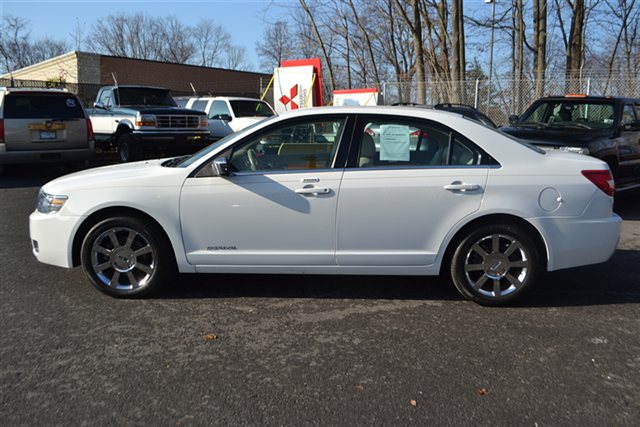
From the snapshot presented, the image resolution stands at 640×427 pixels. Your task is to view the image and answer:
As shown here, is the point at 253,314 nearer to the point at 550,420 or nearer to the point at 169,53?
the point at 550,420

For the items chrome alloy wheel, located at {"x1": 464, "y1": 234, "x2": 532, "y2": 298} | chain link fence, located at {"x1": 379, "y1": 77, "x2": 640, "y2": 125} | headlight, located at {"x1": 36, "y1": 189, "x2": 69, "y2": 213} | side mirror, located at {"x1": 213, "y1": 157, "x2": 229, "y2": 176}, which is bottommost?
chrome alloy wheel, located at {"x1": 464, "y1": 234, "x2": 532, "y2": 298}

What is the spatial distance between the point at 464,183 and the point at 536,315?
3.88 ft

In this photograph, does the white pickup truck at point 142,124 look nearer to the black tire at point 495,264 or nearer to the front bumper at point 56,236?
the front bumper at point 56,236

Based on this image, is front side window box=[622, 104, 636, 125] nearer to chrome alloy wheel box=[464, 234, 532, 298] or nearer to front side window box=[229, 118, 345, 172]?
chrome alloy wheel box=[464, 234, 532, 298]

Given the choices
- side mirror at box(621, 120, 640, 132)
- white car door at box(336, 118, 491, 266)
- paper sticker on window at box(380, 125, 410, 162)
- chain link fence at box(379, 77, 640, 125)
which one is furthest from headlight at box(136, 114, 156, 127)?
chain link fence at box(379, 77, 640, 125)

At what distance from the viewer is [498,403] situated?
10.0ft

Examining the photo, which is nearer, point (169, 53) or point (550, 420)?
point (550, 420)

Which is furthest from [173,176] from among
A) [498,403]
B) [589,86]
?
[589,86]

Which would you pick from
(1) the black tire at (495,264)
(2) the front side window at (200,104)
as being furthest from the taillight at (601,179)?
(2) the front side window at (200,104)

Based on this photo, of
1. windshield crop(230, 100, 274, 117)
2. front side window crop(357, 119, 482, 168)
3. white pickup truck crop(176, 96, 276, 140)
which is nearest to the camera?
front side window crop(357, 119, 482, 168)

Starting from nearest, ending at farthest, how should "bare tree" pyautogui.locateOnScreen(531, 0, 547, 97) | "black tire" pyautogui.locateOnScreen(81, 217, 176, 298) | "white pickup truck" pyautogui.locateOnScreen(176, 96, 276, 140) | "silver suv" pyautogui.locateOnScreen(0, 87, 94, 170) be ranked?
"black tire" pyautogui.locateOnScreen(81, 217, 176, 298), "silver suv" pyautogui.locateOnScreen(0, 87, 94, 170), "white pickup truck" pyautogui.locateOnScreen(176, 96, 276, 140), "bare tree" pyautogui.locateOnScreen(531, 0, 547, 97)

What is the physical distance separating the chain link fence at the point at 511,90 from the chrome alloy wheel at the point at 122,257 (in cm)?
1614

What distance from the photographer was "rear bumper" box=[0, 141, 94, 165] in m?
10.5

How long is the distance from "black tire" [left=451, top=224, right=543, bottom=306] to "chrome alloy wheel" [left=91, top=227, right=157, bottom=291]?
8.31 feet
